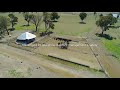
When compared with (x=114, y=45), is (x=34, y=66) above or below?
below

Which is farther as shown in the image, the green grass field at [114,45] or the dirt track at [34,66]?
the green grass field at [114,45]

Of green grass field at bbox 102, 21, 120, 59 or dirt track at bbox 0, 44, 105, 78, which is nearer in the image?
dirt track at bbox 0, 44, 105, 78

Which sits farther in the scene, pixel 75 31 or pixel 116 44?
pixel 75 31

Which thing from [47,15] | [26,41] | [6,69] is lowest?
[6,69]

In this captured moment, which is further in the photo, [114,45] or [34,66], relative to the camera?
[114,45]

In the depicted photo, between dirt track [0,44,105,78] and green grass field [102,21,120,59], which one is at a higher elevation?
green grass field [102,21,120,59]

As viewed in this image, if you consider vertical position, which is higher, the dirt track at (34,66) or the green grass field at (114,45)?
the green grass field at (114,45)
